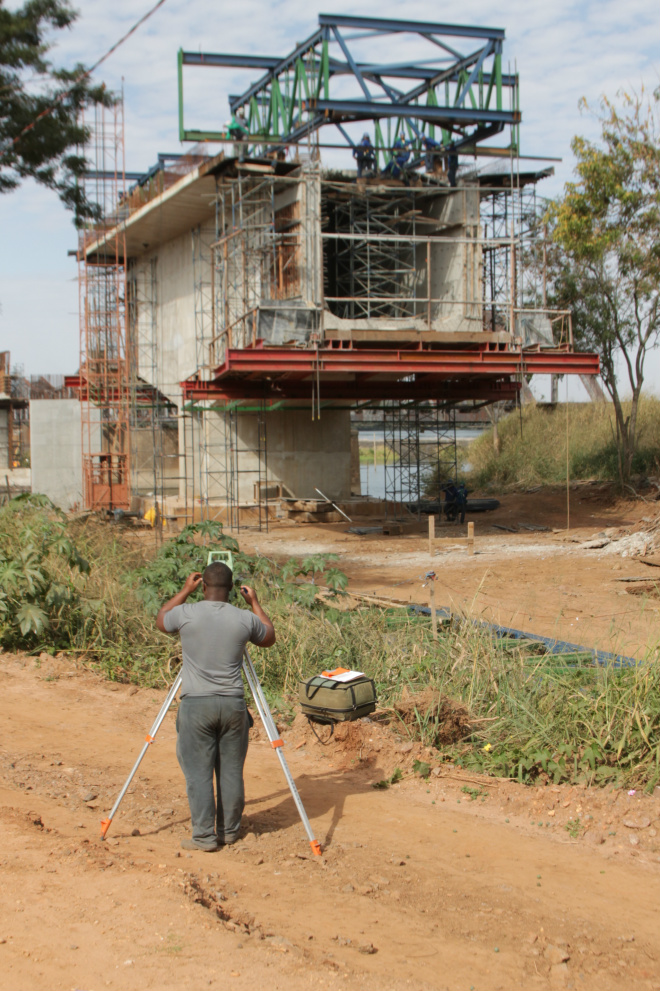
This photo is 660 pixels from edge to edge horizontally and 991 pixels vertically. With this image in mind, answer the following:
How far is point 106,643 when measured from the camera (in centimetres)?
988

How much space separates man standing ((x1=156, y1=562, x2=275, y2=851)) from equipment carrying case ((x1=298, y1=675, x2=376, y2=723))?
1.36 m

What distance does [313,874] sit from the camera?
5133mm

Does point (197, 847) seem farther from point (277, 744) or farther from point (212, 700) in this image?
point (212, 700)

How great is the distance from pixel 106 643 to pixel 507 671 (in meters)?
4.53

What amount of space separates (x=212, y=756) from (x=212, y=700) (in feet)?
1.20

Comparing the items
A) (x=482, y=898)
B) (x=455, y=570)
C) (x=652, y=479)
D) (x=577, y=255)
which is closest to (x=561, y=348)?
(x=577, y=255)

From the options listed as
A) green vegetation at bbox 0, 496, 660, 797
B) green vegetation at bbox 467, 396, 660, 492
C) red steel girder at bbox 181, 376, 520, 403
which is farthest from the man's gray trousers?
green vegetation at bbox 467, 396, 660, 492

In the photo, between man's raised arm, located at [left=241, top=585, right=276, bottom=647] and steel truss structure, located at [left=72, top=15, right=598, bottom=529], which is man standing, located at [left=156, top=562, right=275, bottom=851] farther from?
steel truss structure, located at [left=72, top=15, right=598, bottom=529]

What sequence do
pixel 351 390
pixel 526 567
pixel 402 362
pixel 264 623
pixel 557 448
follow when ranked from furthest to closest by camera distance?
pixel 557 448, pixel 351 390, pixel 402 362, pixel 526 567, pixel 264 623

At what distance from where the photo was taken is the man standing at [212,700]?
538 cm

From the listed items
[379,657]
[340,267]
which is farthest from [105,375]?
[379,657]

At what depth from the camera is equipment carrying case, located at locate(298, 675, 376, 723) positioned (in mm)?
6711

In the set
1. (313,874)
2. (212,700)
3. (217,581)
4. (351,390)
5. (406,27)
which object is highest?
(406,27)

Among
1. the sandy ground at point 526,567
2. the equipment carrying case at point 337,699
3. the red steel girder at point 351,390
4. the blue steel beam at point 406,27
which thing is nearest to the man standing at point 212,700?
the equipment carrying case at point 337,699
